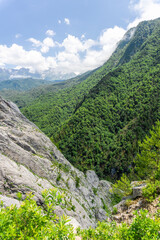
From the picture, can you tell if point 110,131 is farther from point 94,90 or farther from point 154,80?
point 154,80

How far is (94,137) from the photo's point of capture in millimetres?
114562

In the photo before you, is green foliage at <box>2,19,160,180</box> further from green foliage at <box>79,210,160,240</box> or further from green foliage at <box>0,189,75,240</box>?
green foliage at <box>0,189,75,240</box>

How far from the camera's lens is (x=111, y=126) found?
420 ft

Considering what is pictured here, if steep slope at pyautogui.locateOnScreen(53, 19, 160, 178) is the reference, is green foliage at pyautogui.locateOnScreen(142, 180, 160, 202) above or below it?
above

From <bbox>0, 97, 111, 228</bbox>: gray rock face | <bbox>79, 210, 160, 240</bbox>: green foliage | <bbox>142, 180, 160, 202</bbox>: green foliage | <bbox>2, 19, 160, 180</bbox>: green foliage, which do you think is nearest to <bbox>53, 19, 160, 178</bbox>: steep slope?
<bbox>2, 19, 160, 180</bbox>: green foliage

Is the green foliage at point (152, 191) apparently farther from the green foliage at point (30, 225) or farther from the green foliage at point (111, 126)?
the green foliage at point (111, 126)

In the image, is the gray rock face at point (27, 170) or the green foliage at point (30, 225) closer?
the green foliage at point (30, 225)

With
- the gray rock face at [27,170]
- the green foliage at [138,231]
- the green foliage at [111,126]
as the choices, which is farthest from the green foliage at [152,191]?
the green foliage at [111,126]

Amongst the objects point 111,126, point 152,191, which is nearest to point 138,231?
point 152,191

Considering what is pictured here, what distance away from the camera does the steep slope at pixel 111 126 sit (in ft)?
332

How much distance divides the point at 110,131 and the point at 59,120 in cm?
9093

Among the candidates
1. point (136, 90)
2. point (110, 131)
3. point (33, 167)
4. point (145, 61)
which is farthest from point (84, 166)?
point (145, 61)

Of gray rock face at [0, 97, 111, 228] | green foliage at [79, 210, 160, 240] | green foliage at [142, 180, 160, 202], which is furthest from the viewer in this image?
gray rock face at [0, 97, 111, 228]

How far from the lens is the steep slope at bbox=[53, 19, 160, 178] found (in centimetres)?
10125
